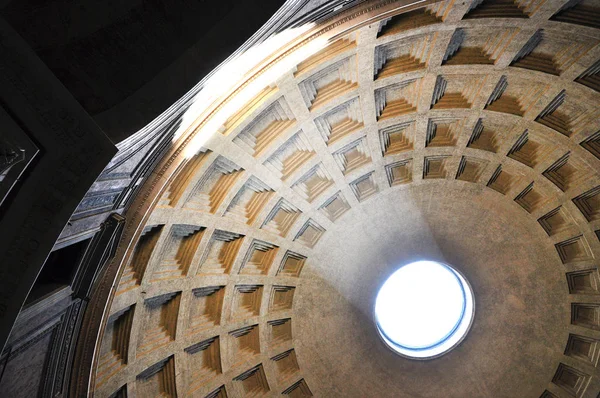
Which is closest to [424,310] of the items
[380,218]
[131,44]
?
[380,218]

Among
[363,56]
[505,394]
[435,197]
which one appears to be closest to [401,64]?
[363,56]

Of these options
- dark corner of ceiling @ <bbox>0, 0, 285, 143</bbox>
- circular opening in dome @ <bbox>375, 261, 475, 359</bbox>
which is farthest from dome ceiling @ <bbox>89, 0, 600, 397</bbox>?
dark corner of ceiling @ <bbox>0, 0, 285, 143</bbox>

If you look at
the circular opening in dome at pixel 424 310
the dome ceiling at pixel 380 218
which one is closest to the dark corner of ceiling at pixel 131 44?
the dome ceiling at pixel 380 218

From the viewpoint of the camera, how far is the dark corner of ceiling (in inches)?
280

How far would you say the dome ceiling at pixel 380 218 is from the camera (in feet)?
45.5

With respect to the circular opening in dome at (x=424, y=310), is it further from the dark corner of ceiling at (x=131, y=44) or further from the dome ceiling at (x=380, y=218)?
the dark corner of ceiling at (x=131, y=44)

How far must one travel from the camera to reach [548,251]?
20.6m

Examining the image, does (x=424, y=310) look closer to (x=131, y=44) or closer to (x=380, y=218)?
(x=380, y=218)

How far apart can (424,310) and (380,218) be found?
1023 cm

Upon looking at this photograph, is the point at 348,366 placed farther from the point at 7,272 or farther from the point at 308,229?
the point at 7,272

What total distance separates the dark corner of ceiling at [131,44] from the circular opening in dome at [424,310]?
16.8 m

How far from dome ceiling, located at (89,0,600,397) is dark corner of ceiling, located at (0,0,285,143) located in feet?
12.3

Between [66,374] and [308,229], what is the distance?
34.5 feet

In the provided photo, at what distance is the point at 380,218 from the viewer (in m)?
20.5
